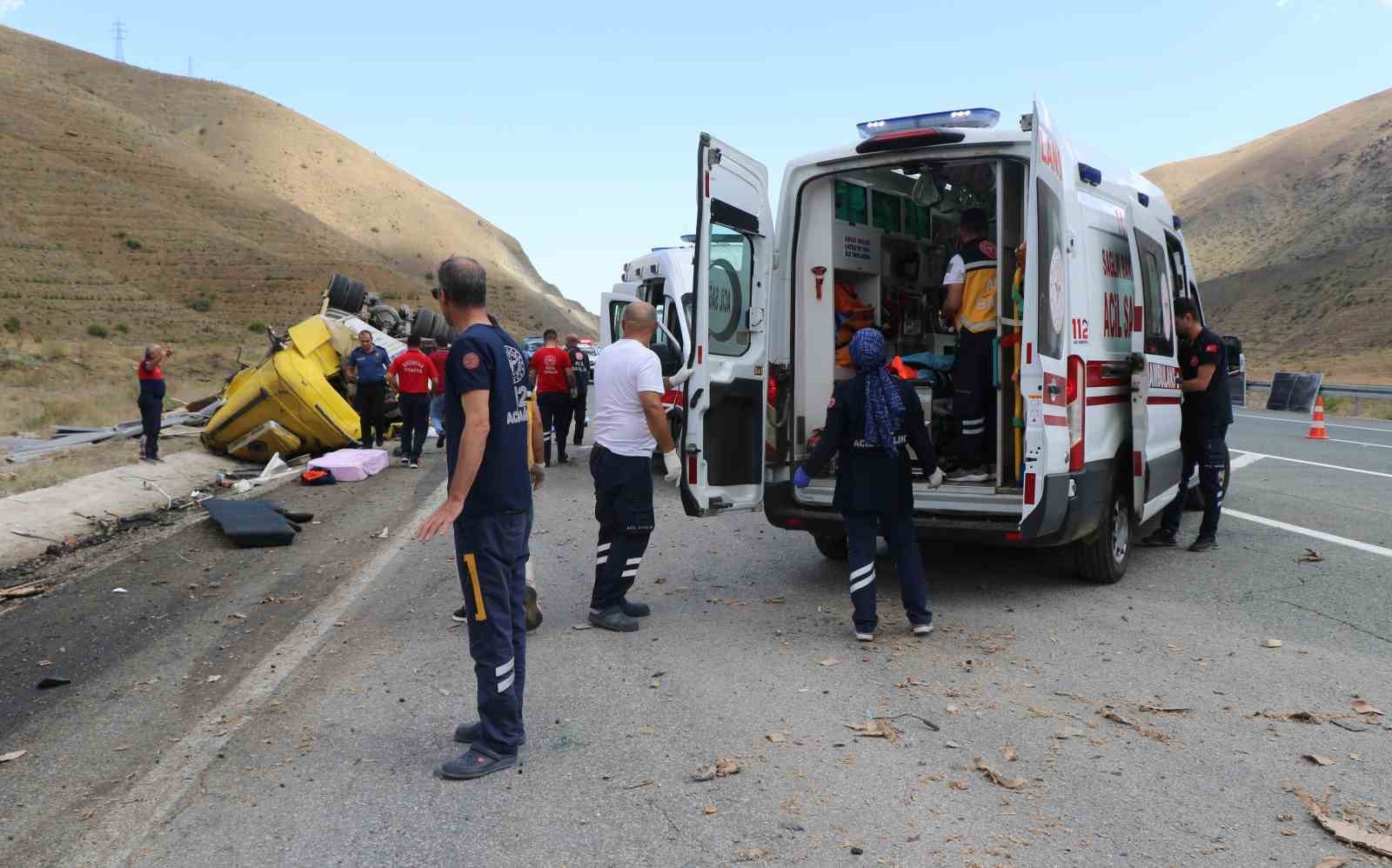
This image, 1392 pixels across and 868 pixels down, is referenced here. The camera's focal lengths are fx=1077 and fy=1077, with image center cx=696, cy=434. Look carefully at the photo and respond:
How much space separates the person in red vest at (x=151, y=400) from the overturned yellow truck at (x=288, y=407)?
3.31 ft

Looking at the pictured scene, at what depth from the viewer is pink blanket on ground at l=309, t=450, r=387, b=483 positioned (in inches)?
538

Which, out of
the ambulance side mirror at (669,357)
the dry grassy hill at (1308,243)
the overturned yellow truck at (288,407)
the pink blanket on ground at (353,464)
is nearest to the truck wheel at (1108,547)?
the ambulance side mirror at (669,357)

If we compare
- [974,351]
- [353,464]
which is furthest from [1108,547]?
[353,464]

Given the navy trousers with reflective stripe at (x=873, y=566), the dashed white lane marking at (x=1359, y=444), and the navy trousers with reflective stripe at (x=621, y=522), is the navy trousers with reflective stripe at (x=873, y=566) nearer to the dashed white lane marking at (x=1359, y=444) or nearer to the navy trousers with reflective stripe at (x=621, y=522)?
the navy trousers with reflective stripe at (x=621, y=522)

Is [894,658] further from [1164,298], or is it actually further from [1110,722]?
[1164,298]

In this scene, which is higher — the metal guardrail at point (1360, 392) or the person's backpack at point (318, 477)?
the metal guardrail at point (1360, 392)

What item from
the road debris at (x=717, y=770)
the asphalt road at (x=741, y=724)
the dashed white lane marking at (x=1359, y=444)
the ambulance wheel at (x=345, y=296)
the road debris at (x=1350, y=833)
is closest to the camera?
the road debris at (x=1350, y=833)

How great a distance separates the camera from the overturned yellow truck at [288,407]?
1520cm

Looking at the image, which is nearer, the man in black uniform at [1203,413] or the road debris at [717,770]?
the road debris at [717,770]

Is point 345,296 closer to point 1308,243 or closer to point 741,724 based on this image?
point 741,724

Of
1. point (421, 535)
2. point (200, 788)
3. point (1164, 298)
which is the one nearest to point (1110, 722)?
point (421, 535)

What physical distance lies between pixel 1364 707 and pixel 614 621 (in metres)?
3.77

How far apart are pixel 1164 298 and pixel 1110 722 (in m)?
4.58

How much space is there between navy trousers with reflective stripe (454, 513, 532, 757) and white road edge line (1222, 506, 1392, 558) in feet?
22.4
